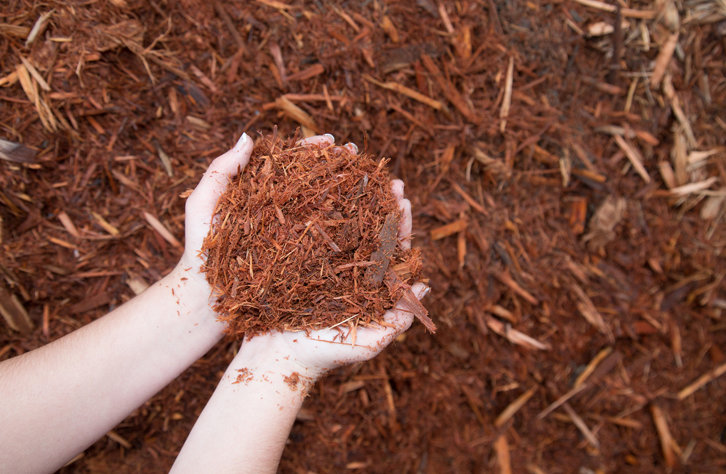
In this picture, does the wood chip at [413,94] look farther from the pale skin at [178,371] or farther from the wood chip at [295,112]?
the pale skin at [178,371]

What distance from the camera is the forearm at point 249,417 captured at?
127 centimetres

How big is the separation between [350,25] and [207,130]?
2.93ft

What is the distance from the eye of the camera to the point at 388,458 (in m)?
2.28

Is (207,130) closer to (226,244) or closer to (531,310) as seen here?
(226,244)

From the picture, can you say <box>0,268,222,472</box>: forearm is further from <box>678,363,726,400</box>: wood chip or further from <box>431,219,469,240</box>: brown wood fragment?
<box>678,363,726,400</box>: wood chip

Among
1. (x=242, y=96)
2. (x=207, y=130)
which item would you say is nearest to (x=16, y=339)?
(x=207, y=130)

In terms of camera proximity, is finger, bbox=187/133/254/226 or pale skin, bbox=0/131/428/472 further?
finger, bbox=187/133/254/226

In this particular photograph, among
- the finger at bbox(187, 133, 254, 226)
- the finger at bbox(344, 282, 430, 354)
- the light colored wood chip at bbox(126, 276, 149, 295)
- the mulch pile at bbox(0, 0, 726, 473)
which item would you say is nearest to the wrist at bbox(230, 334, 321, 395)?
the finger at bbox(344, 282, 430, 354)

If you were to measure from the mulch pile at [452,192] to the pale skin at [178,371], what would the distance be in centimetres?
56

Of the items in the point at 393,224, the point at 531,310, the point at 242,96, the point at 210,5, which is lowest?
the point at 531,310

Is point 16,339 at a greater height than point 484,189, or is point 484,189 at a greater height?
point 16,339

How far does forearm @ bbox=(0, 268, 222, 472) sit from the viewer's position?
1.27 meters

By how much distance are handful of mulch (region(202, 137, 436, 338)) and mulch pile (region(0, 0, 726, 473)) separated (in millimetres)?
699

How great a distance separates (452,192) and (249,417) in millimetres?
1516
